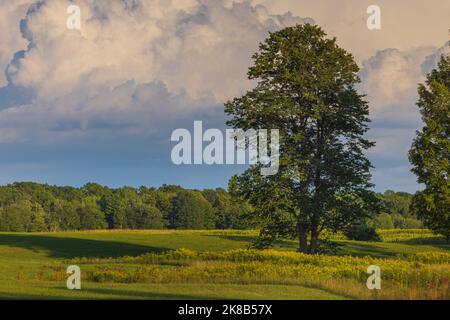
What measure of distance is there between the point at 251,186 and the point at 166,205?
418 feet

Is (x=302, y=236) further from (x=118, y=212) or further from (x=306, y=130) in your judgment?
(x=118, y=212)

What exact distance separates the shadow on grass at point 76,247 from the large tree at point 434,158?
28898 mm

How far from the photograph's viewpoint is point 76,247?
2758 inches

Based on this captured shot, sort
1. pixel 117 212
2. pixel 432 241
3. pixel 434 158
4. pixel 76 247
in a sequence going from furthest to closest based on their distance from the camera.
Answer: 1. pixel 117 212
2. pixel 432 241
3. pixel 76 247
4. pixel 434 158

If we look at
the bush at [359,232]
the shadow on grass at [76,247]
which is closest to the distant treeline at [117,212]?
the shadow on grass at [76,247]

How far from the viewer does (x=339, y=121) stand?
49344mm

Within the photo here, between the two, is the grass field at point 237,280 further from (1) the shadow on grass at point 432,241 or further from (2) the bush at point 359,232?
(1) the shadow on grass at point 432,241

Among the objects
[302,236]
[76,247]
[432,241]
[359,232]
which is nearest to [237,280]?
[302,236]

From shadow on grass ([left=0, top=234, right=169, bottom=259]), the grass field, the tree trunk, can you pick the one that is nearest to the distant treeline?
shadow on grass ([left=0, top=234, right=169, bottom=259])

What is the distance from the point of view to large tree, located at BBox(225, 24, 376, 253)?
48.2 m

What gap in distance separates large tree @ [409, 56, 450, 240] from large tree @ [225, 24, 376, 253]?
12.5 ft

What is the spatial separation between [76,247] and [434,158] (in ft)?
128

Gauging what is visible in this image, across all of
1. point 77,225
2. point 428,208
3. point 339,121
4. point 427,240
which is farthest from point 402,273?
point 77,225
